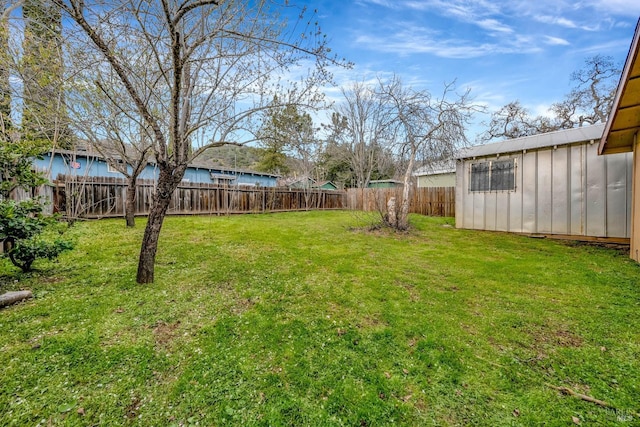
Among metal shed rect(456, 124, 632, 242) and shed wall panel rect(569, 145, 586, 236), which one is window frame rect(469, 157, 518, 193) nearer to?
metal shed rect(456, 124, 632, 242)

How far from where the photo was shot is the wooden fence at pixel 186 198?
6953 mm

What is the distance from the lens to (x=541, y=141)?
7.07 meters

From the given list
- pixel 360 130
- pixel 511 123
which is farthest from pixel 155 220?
pixel 511 123

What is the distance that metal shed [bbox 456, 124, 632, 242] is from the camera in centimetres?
595

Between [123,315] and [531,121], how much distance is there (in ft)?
72.8

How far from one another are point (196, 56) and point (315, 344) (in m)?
3.99

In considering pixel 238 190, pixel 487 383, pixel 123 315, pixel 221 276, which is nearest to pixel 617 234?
pixel 487 383

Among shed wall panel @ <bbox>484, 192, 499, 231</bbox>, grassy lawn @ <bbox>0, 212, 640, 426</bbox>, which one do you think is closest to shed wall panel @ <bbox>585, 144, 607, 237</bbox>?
shed wall panel @ <bbox>484, 192, 499, 231</bbox>

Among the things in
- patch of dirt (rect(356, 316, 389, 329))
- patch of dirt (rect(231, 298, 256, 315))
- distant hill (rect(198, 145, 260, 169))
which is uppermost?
distant hill (rect(198, 145, 260, 169))

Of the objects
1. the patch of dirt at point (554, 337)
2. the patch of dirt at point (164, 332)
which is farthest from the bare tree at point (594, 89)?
the patch of dirt at point (164, 332)

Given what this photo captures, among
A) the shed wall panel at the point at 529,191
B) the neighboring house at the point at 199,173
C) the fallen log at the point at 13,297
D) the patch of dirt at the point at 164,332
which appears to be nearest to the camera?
the patch of dirt at the point at 164,332

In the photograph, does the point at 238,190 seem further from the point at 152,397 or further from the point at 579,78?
the point at 579,78

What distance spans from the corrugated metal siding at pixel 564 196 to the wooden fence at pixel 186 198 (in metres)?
8.38

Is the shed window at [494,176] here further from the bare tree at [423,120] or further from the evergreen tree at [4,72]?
the evergreen tree at [4,72]
